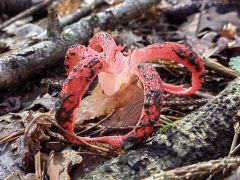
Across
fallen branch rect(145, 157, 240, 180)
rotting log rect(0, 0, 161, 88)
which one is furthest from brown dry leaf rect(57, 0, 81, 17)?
fallen branch rect(145, 157, 240, 180)

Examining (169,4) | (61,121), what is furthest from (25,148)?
(169,4)

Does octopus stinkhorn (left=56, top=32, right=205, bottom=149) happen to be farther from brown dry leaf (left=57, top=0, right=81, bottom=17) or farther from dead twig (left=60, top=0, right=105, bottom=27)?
brown dry leaf (left=57, top=0, right=81, bottom=17)

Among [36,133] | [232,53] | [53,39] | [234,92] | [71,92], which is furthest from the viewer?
[232,53]

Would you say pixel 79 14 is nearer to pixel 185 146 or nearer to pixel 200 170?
pixel 185 146

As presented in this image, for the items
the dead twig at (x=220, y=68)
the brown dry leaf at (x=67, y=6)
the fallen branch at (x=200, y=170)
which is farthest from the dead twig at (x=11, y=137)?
the brown dry leaf at (x=67, y=6)

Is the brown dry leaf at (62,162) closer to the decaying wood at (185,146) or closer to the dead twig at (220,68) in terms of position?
the decaying wood at (185,146)

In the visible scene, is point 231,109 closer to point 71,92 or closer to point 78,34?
point 71,92
